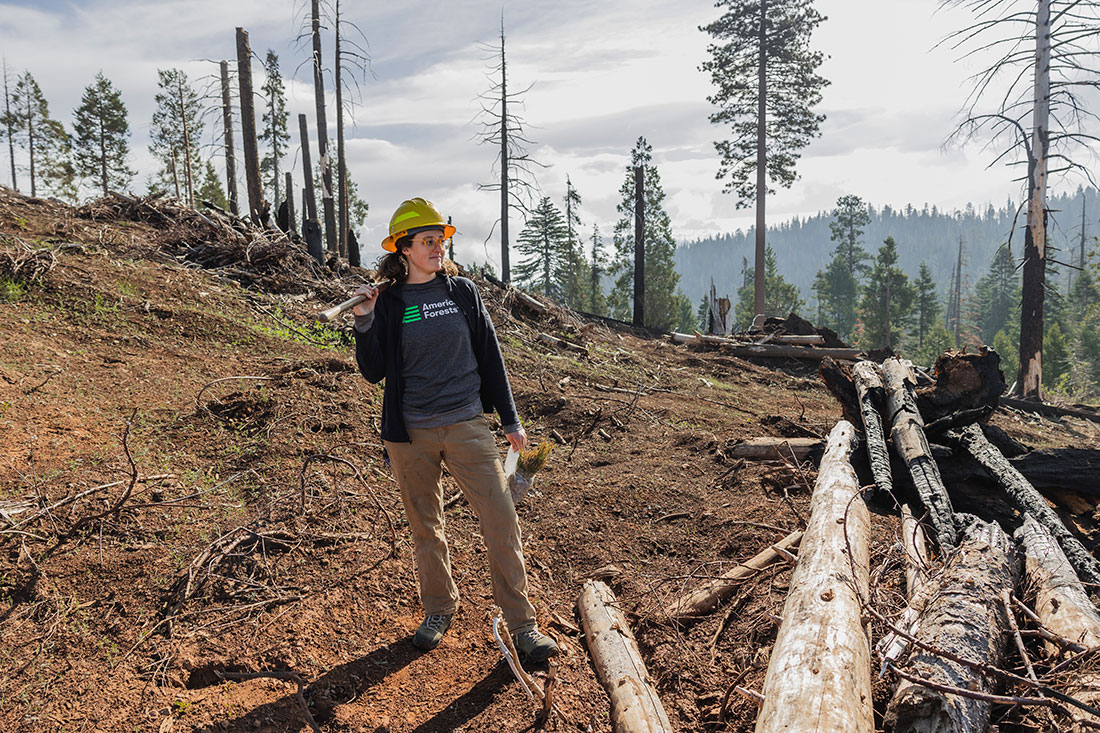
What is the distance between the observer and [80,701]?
2867 millimetres

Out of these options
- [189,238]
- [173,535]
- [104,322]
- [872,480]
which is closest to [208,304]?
[104,322]

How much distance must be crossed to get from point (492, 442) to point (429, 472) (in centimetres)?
37

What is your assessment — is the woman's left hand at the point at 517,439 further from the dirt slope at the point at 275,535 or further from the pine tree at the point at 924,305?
the pine tree at the point at 924,305

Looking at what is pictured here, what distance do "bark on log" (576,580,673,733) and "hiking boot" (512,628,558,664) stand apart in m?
0.32

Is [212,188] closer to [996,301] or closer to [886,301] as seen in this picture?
[886,301]

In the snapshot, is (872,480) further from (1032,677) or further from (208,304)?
(208,304)

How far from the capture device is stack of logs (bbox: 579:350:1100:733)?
8.38 ft

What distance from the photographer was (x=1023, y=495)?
16.1 feet

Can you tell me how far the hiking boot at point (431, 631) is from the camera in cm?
347

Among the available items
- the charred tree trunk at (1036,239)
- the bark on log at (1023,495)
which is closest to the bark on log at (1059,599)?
the bark on log at (1023,495)

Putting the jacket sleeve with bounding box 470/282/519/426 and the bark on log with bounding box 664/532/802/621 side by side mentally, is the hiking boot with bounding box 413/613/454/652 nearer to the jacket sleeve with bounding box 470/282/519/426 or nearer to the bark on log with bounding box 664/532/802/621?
the jacket sleeve with bounding box 470/282/519/426

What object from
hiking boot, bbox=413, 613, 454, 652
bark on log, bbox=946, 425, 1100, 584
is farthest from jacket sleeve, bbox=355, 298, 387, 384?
bark on log, bbox=946, 425, 1100, 584

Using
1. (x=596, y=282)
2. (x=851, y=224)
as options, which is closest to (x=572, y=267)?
(x=596, y=282)

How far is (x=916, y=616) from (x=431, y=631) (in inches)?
100
